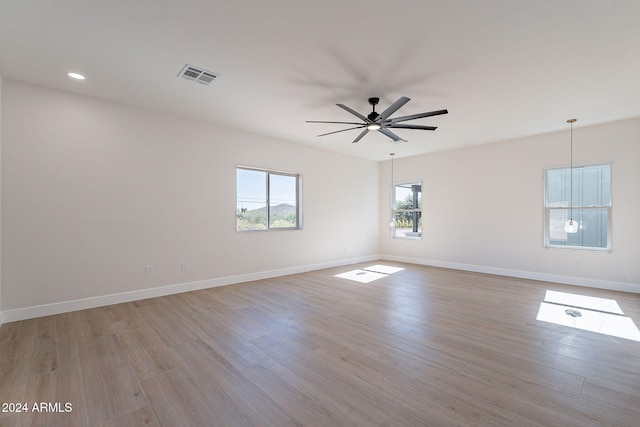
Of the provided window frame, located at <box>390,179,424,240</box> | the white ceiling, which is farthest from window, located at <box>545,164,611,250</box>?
window frame, located at <box>390,179,424,240</box>

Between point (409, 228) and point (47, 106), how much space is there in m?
7.16

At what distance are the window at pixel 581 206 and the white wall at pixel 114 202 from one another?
5.06 metres

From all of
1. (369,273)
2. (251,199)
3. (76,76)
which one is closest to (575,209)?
(369,273)

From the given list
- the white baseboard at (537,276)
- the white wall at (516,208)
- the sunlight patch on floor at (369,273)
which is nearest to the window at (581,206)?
the white wall at (516,208)

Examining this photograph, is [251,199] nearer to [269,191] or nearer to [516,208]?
[269,191]

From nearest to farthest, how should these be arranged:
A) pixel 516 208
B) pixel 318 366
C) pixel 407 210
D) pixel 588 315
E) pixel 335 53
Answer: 1. pixel 318 366
2. pixel 335 53
3. pixel 588 315
4. pixel 516 208
5. pixel 407 210

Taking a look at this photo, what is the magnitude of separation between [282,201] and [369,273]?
92.8 inches

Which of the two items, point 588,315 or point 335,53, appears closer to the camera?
point 335,53

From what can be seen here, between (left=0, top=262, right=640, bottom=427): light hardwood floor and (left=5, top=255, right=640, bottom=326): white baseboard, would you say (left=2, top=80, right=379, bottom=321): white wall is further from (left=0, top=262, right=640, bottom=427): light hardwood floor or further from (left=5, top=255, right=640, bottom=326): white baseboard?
(left=0, top=262, right=640, bottom=427): light hardwood floor

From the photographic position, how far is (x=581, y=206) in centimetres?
494

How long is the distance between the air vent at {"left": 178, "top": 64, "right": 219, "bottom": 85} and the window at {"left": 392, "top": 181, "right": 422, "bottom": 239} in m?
5.45

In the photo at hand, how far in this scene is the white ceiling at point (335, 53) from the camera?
7.02 feet

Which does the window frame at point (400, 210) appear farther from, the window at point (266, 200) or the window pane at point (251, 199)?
the window pane at point (251, 199)

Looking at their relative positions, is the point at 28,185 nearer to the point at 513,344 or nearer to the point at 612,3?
the point at 513,344
